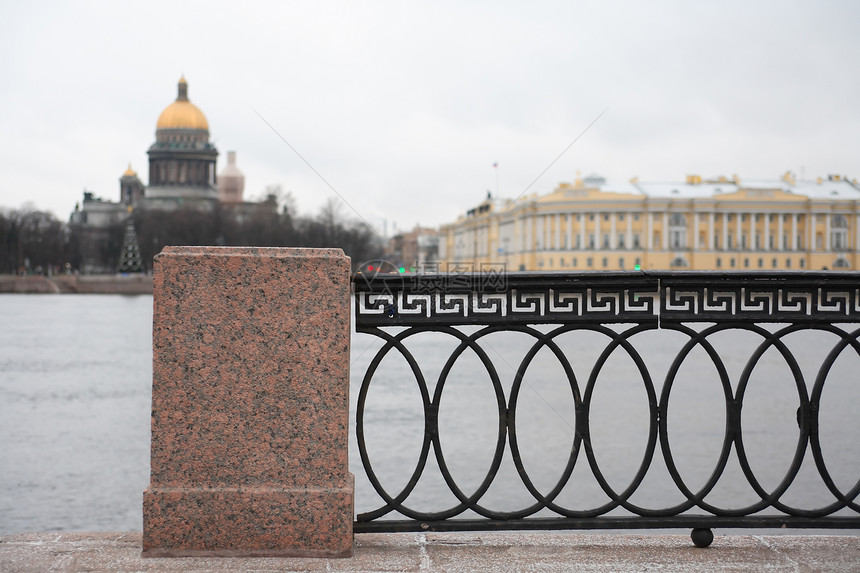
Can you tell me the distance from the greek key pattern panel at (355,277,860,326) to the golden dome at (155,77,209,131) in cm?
12239

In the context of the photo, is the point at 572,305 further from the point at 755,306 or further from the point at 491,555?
the point at 491,555

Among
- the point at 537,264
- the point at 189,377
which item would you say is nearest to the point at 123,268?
the point at 537,264

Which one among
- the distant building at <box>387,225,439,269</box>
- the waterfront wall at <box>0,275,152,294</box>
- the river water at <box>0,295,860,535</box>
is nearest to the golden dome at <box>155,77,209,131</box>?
the waterfront wall at <box>0,275,152,294</box>

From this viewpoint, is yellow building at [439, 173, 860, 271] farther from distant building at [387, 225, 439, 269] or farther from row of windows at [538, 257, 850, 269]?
distant building at [387, 225, 439, 269]

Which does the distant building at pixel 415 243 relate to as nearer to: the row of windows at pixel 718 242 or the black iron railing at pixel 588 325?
the row of windows at pixel 718 242

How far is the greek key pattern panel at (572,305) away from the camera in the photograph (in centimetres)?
340

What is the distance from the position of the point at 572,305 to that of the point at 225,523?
1.44 metres

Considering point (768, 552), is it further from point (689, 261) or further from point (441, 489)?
point (689, 261)

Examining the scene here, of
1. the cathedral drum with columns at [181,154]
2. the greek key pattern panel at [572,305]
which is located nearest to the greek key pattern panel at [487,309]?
the greek key pattern panel at [572,305]

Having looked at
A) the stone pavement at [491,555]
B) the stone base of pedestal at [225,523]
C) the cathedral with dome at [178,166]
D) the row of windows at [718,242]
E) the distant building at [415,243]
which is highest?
the cathedral with dome at [178,166]

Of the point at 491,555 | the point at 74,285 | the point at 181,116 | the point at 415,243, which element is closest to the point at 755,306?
the point at 491,555

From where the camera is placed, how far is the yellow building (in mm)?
103438

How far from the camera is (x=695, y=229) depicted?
341 ft

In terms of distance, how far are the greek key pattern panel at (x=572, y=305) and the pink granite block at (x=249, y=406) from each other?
10.9 inches
